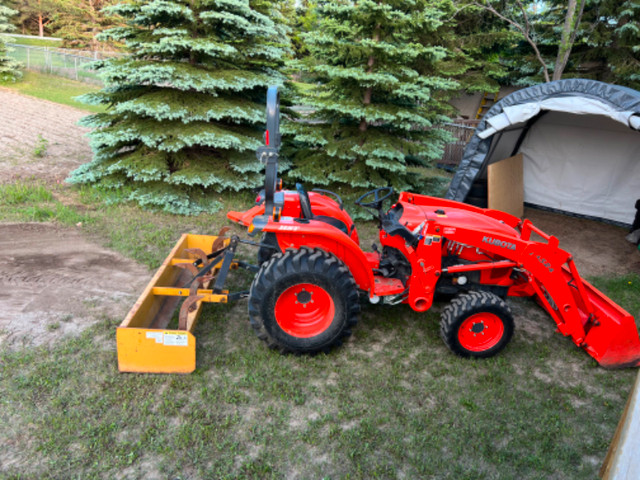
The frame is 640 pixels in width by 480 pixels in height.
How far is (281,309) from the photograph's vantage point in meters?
4.07

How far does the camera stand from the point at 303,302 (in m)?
4.07

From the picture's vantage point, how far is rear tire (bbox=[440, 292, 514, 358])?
Result: 4074 millimetres

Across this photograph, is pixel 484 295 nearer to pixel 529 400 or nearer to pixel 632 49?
pixel 529 400

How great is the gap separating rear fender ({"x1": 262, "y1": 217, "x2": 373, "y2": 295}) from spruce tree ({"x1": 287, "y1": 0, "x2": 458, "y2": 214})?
10.7 ft

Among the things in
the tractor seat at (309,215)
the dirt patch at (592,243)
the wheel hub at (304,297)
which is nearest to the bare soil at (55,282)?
the wheel hub at (304,297)

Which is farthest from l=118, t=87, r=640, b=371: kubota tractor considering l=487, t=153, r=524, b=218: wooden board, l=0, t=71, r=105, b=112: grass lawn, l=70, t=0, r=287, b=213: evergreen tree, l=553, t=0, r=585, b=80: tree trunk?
l=0, t=71, r=105, b=112: grass lawn

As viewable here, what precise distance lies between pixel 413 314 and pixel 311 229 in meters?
1.79

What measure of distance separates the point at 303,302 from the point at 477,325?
1.65 metres

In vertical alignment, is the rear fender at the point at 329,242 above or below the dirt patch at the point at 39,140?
above

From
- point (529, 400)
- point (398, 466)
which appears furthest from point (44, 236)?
point (529, 400)

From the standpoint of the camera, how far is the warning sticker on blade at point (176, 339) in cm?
360

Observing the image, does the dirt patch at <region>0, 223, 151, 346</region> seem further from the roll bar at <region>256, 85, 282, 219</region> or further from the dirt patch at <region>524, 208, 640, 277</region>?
the dirt patch at <region>524, 208, 640, 277</region>

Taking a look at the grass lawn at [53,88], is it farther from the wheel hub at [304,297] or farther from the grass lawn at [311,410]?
the wheel hub at [304,297]

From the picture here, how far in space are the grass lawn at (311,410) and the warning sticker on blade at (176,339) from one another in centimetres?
30
